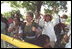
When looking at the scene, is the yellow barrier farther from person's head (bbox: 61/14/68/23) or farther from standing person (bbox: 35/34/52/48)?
person's head (bbox: 61/14/68/23)

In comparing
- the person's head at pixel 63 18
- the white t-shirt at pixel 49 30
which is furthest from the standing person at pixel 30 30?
the person's head at pixel 63 18

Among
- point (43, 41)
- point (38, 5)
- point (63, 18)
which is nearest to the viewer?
point (43, 41)

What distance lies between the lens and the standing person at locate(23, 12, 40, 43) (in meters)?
3.63

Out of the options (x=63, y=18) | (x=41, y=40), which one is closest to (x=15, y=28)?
(x=41, y=40)

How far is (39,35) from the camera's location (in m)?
3.66

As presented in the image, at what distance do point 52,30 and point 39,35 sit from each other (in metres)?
0.22

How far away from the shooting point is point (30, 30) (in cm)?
A: 365

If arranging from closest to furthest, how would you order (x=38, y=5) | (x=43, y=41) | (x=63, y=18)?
(x=43, y=41)
(x=63, y=18)
(x=38, y=5)

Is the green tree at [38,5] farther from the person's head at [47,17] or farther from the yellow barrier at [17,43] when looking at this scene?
the yellow barrier at [17,43]

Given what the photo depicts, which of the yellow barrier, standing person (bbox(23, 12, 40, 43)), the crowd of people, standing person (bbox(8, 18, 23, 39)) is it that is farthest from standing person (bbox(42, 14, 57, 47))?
standing person (bbox(8, 18, 23, 39))

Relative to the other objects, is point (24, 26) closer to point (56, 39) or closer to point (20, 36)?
point (20, 36)

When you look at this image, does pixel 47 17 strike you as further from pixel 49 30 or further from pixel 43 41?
pixel 43 41

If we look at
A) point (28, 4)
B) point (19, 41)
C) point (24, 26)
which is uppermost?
point (28, 4)

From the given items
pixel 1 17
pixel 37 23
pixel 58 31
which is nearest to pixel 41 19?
pixel 37 23
